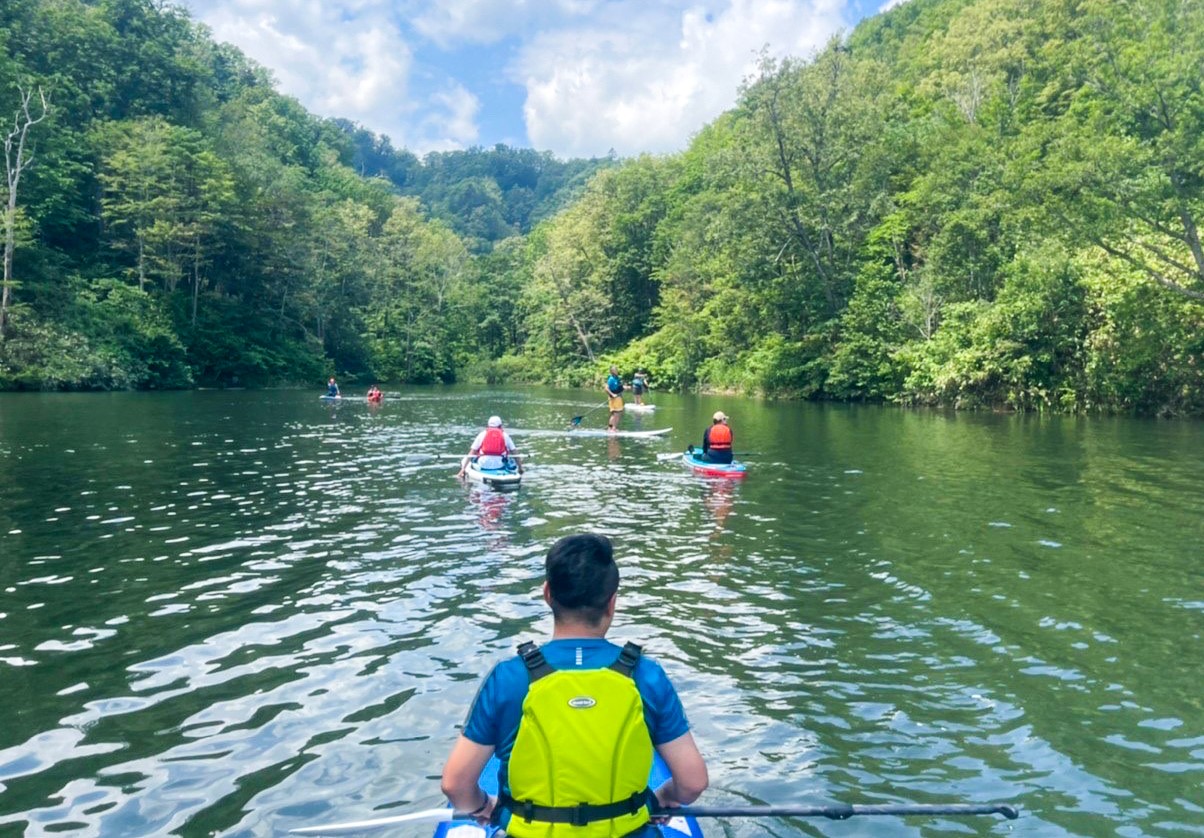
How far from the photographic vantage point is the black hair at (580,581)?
3.34 meters

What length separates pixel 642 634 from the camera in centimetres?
812

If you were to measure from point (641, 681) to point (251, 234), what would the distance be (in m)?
66.8

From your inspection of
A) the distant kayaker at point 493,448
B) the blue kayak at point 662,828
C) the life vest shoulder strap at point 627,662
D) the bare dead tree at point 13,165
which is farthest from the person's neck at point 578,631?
the bare dead tree at point 13,165

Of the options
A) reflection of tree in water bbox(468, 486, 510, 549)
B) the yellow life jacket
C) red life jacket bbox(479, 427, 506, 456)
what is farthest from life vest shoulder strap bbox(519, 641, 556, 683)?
red life jacket bbox(479, 427, 506, 456)

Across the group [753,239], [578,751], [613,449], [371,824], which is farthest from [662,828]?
[753,239]

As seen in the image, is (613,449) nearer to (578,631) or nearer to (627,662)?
(578,631)

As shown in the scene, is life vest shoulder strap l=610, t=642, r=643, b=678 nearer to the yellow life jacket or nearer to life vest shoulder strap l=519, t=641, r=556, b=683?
the yellow life jacket

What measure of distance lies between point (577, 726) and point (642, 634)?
16.6 ft

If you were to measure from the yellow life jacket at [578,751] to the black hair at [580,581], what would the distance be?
0.64ft

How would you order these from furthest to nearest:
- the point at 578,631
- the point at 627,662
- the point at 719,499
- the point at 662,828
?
the point at 719,499 < the point at 662,828 < the point at 578,631 < the point at 627,662

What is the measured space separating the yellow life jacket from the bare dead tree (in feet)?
163

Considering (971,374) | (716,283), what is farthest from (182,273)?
(971,374)

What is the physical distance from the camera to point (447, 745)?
233 inches

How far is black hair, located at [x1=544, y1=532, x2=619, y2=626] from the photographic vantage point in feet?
11.0
